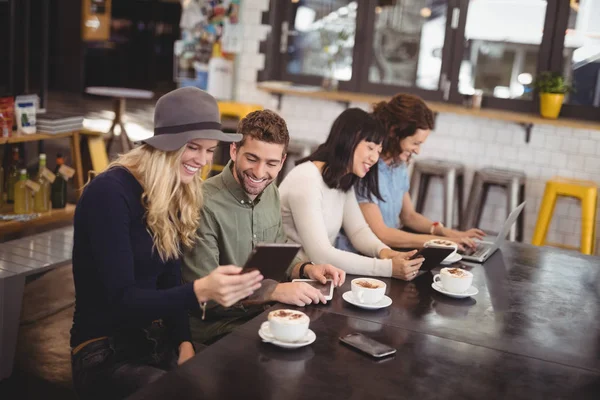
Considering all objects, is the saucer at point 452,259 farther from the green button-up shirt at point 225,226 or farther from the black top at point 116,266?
the black top at point 116,266

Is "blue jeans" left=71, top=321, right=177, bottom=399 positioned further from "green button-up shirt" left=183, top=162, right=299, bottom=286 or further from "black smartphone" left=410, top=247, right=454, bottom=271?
"black smartphone" left=410, top=247, right=454, bottom=271

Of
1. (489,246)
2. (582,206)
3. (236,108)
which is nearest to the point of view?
(489,246)

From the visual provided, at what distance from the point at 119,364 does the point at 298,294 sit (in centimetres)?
57

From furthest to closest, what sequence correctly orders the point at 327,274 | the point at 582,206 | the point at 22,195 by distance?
1. the point at 582,206
2. the point at 22,195
3. the point at 327,274

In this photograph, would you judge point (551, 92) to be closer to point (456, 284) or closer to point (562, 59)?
point (562, 59)

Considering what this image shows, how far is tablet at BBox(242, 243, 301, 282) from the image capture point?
1897 millimetres

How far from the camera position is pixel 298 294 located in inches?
91.0

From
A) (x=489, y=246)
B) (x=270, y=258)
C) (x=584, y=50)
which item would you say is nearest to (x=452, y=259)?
(x=489, y=246)

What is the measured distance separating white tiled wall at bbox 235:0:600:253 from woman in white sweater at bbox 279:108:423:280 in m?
3.26

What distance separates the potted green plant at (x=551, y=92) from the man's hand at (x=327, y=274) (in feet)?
13.1

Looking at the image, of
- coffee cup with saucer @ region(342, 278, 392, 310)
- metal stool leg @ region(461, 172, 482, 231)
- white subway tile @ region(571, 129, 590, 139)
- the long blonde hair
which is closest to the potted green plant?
white subway tile @ region(571, 129, 590, 139)

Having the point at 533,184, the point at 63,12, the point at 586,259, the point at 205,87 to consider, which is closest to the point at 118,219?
the point at 586,259

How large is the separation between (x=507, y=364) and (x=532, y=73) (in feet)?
15.8

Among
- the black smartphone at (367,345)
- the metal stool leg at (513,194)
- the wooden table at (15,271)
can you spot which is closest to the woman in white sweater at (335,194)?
the black smartphone at (367,345)
